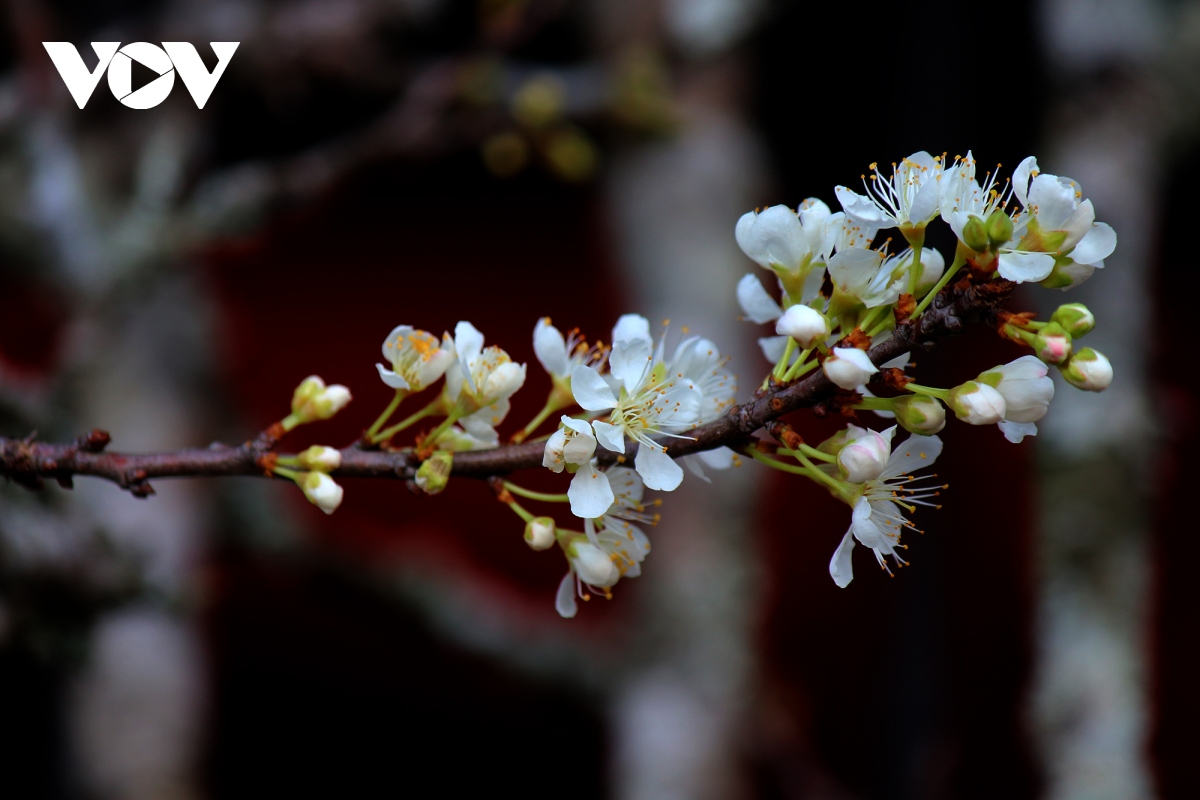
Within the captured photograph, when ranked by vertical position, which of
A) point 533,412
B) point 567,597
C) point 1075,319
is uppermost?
point 1075,319

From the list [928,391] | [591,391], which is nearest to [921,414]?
[928,391]

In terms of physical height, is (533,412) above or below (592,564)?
below

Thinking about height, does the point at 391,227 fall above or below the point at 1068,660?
above

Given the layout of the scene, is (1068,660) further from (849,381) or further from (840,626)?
(849,381)

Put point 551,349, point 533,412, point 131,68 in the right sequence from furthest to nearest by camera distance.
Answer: point 533,412
point 131,68
point 551,349

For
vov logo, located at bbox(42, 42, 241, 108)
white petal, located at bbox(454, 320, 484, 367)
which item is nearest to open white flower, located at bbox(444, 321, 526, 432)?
white petal, located at bbox(454, 320, 484, 367)

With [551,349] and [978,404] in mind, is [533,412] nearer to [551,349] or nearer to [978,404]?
[551,349]

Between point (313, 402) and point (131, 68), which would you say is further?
point (131, 68)

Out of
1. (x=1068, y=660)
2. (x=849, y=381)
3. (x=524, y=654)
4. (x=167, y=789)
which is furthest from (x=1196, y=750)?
(x=167, y=789)

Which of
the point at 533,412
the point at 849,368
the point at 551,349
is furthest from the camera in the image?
the point at 533,412
